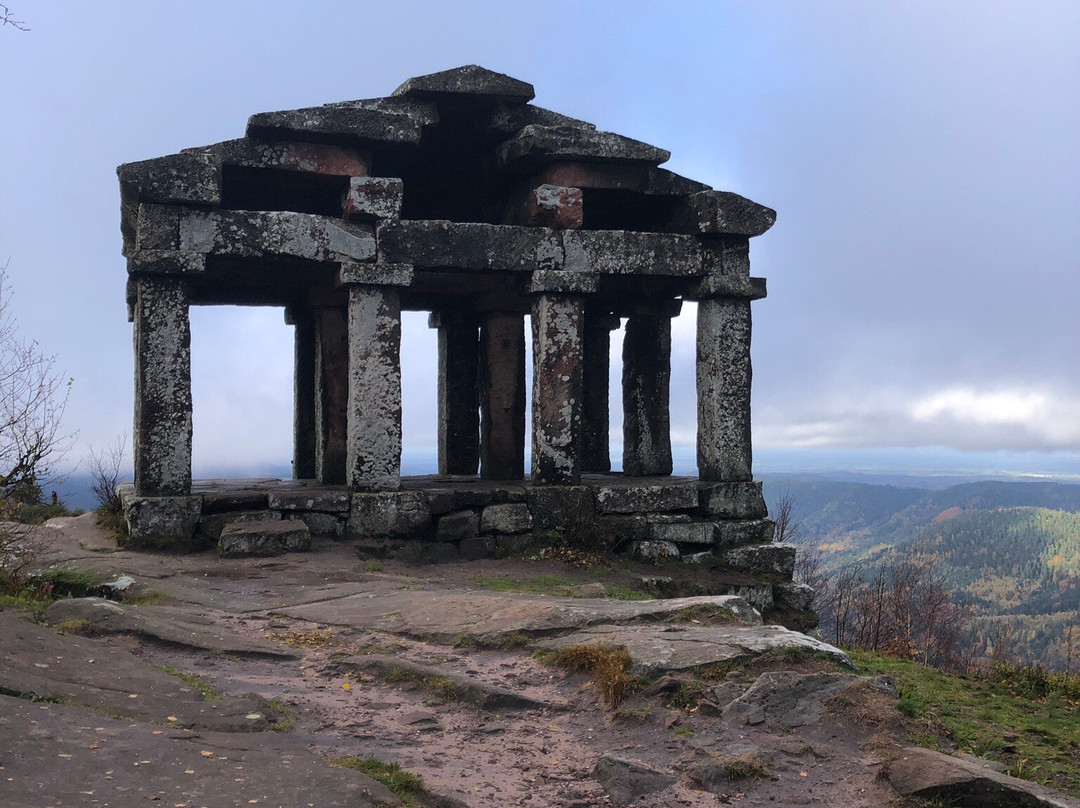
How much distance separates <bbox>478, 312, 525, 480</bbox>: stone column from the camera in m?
14.0

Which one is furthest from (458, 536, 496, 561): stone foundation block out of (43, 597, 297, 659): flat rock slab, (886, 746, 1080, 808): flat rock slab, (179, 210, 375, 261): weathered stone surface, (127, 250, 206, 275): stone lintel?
(886, 746, 1080, 808): flat rock slab

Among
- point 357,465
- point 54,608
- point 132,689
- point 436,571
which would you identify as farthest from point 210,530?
point 132,689

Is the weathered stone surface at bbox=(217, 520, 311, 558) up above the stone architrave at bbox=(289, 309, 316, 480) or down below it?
below

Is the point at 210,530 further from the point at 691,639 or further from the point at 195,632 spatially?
the point at 691,639

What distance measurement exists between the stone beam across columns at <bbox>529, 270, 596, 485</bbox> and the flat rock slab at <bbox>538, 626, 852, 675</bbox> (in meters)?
4.57

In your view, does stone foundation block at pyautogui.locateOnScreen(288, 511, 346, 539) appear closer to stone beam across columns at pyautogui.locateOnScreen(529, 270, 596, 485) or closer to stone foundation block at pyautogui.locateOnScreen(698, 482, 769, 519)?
stone beam across columns at pyautogui.locateOnScreen(529, 270, 596, 485)

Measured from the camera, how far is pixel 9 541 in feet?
26.0

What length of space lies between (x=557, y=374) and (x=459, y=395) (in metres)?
4.22

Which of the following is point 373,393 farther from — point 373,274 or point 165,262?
point 165,262

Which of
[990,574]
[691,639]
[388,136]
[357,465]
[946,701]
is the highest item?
[388,136]

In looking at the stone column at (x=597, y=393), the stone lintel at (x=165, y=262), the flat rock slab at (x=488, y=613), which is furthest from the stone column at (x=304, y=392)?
the flat rock slab at (x=488, y=613)

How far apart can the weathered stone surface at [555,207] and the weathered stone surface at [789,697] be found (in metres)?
6.91

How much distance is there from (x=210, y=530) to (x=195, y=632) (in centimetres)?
371

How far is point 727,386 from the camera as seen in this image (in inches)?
464
